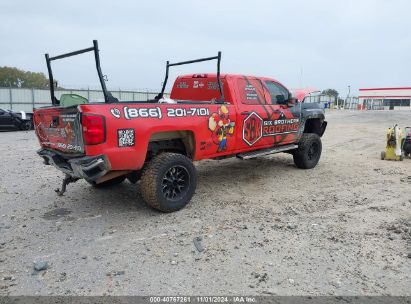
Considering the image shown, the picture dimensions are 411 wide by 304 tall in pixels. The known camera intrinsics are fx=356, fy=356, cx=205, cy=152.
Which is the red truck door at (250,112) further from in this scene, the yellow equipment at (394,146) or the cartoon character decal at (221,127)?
the yellow equipment at (394,146)

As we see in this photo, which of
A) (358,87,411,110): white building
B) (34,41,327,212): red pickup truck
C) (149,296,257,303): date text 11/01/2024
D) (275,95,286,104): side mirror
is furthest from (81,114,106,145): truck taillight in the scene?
(358,87,411,110): white building

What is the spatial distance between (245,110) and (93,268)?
3.42 meters

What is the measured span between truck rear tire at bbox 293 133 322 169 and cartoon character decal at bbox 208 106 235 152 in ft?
8.03

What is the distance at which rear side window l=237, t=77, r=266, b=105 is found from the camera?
588 centimetres

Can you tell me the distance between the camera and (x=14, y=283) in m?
3.05

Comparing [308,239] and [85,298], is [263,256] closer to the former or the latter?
[308,239]

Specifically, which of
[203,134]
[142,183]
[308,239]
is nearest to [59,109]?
[142,183]

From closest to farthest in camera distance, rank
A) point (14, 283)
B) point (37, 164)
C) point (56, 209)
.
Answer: point (14, 283) → point (56, 209) → point (37, 164)

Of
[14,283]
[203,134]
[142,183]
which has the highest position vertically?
[203,134]

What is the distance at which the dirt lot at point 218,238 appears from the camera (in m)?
3.07

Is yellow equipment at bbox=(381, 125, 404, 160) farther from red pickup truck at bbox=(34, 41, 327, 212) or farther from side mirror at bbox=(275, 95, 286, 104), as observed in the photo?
side mirror at bbox=(275, 95, 286, 104)

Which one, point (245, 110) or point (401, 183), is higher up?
point (245, 110)

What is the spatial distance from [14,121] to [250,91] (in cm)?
1460

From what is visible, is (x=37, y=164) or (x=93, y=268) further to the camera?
(x=37, y=164)
